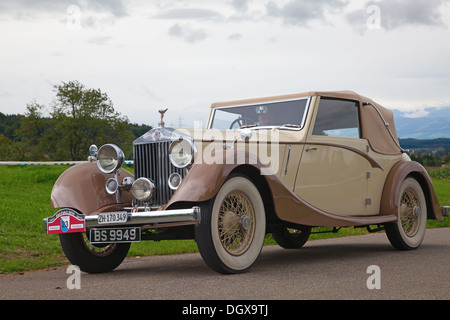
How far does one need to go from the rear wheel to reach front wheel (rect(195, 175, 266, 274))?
323 cm

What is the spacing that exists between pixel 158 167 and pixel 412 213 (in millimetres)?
4358

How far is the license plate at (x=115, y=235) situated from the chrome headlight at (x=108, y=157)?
107cm

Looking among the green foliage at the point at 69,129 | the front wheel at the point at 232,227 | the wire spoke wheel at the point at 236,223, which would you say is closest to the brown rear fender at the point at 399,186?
the front wheel at the point at 232,227

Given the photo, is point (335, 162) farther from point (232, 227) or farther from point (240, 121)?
point (232, 227)

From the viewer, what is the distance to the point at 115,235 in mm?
6027

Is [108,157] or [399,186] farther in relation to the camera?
[399,186]

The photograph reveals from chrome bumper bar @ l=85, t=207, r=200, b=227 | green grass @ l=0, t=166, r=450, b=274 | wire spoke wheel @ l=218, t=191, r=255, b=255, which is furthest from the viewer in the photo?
green grass @ l=0, t=166, r=450, b=274

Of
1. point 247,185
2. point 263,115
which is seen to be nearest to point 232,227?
point 247,185

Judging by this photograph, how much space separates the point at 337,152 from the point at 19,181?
13329 millimetres

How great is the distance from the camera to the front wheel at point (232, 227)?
5.73 meters

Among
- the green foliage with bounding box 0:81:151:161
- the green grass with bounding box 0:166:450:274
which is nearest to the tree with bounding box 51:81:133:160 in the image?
the green foliage with bounding box 0:81:151:161

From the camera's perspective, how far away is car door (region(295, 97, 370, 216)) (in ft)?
24.4

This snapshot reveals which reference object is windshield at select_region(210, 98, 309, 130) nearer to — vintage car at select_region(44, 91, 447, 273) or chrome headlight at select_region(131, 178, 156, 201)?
vintage car at select_region(44, 91, 447, 273)
